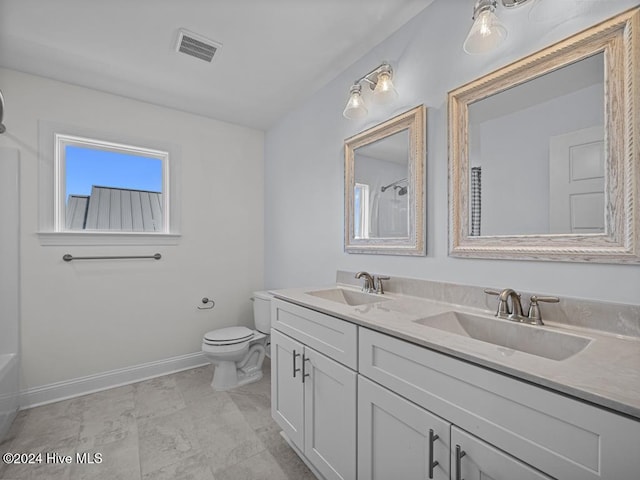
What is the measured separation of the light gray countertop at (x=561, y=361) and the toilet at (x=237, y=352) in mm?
1403

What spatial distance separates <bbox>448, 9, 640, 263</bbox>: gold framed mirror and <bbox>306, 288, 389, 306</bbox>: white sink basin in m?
0.53

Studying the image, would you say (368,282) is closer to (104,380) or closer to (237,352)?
(237,352)

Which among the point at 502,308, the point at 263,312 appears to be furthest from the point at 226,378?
the point at 502,308

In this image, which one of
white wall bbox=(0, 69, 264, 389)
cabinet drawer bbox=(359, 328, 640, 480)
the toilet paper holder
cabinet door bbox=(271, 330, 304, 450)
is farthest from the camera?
the toilet paper holder

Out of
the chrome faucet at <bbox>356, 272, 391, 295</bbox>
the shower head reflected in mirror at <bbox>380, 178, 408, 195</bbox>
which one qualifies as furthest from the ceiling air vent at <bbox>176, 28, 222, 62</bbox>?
the chrome faucet at <bbox>356, 272, 391, 295</bbox>

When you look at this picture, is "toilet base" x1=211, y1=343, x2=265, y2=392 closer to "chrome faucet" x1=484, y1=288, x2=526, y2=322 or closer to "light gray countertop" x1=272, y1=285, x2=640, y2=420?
"light gray countertop" x1=272, y1=285, x2=640, y2=420

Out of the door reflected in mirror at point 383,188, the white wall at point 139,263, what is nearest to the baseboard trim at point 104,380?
the white wall at point 139,263

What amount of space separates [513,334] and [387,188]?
101 cm

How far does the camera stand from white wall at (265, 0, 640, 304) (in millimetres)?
1088

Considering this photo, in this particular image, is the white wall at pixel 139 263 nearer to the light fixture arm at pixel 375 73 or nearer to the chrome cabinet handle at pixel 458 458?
the light fixture arm at pixel 375 73

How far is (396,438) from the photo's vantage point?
1.01m

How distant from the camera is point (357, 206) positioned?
200cm

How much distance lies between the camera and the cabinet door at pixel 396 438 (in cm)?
88

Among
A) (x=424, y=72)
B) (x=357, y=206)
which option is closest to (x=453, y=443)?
(x=357, y=206)
